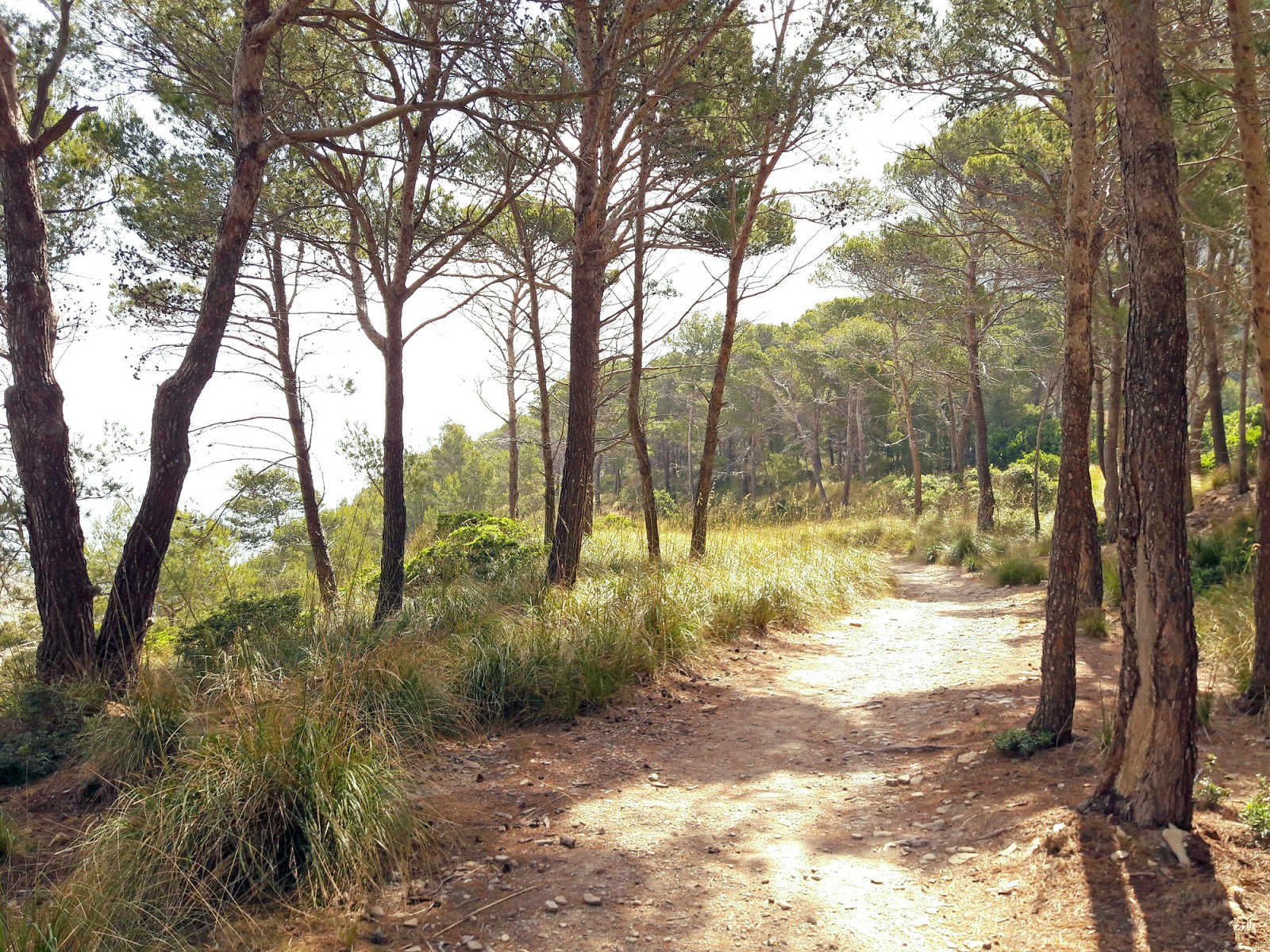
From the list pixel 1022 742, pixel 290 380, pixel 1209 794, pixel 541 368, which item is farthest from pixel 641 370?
pixel 1209 794

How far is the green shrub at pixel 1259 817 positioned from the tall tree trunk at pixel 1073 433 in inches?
43.7

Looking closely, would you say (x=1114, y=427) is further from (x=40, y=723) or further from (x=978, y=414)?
(x=40, y=723)

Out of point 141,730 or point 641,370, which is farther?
point 641,370

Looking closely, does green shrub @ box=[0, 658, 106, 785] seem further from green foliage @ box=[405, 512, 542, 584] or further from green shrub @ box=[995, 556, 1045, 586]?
green shrub @ box=[995, 556, 1045, 586]

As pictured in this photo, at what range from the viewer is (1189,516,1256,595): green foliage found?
285 inches

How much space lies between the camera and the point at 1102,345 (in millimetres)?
13406

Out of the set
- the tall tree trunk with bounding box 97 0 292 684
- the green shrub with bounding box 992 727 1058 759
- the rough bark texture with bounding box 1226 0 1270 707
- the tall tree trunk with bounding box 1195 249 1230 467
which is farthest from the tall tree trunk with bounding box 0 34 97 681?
the tall tree trunk with bounding box 1195 249 1230 467

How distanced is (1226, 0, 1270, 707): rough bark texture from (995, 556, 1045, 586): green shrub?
22.1 ft

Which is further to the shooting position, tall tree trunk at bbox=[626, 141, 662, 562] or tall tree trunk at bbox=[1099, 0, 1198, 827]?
tall tree trunk at bbox=[626, 141, 662, 562]

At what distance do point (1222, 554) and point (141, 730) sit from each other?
358 inches

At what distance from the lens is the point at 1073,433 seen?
4062 millimetres

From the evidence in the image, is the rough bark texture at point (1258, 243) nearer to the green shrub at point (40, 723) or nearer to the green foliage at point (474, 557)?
the green foliage at point (474, 557)

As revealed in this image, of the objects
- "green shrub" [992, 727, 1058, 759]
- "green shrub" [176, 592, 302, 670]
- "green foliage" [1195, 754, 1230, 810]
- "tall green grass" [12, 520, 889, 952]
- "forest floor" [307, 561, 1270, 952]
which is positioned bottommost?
"forest floor" [307, 561, 1270, 952]

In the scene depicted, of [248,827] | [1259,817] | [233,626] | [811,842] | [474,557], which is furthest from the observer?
[474,557]
